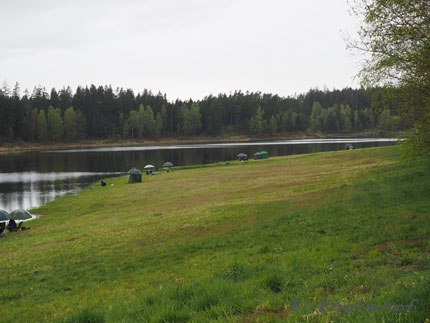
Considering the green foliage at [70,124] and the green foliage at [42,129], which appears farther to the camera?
the green foliage at [70,124]

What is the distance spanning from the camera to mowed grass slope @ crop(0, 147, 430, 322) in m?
7.00

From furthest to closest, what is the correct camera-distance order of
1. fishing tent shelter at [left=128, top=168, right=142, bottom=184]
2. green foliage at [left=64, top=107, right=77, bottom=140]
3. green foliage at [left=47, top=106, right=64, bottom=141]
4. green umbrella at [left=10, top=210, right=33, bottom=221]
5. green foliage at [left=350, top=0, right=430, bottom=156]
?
green foliage at [left=64, top=107, right=77, bottom=140], green foliage at [left=47, top=106, right=64, bottom=141], fishing tent shelter at [left=128, top=168, right=142, bottom=184], green umbrella at [left=10, top=210, right=33, bottom=221], green foliage at [left=350, top=0, right=430, bottom=156]

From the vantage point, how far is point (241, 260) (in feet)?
36.7

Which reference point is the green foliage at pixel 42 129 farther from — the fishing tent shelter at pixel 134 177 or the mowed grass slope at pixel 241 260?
the mowed grass slope at pixel 241 260

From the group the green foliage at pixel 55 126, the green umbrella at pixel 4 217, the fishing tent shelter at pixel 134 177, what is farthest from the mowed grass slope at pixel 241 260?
the green foliage at pixel 55 126

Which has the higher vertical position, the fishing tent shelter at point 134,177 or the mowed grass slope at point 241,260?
the mowed grass slope at point 241,260

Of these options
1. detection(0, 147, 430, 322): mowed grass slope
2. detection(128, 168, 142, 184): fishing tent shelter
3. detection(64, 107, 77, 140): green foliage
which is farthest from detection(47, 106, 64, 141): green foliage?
detection(0, 147, 430, 322): mowed grass slope

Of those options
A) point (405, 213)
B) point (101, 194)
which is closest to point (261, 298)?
point (405, 213)

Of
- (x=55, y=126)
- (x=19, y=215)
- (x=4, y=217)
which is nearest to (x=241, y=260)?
(x=4, y=217)

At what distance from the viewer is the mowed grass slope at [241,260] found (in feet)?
→ 23.0

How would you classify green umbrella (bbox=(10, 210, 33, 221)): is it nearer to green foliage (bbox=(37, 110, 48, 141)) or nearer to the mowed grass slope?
the mowed grass slope

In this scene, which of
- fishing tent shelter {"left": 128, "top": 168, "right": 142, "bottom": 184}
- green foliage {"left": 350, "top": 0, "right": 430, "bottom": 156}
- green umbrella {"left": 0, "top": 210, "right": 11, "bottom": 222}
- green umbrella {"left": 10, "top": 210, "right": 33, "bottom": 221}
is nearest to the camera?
green foliage {"left": 350, "top": 0, "right": 430, "bottom": 156}

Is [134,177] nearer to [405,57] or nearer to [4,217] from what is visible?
[4,217]

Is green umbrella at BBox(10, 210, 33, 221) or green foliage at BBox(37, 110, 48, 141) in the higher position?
green foliage at BBox(37, 110, 48, 141)
